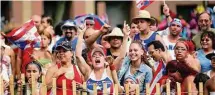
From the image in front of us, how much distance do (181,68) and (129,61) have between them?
86cm

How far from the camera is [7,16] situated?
98.6 feet

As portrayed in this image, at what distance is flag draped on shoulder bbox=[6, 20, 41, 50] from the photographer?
17344 millimetres

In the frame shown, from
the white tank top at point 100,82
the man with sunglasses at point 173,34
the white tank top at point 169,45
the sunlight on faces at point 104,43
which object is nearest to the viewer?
the white tank top at point 100,82

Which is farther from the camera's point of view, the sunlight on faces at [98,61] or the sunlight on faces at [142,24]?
the sunlight on faces at [142,24]

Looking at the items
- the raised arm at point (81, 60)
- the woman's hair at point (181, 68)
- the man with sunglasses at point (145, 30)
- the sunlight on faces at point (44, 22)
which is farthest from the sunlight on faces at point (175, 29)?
the sunlight on faces at point (44, 22)

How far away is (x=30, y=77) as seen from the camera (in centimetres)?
1448

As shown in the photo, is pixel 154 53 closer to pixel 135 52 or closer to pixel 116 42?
pixel 135 52

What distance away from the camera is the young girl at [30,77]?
44.5 ft

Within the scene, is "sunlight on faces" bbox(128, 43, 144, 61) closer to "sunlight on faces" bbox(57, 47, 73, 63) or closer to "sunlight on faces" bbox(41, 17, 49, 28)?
"sunlight on faces" bbox(57, 47, 73, 63)

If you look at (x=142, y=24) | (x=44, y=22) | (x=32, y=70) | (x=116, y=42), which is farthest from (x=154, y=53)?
(x=44, y=22)

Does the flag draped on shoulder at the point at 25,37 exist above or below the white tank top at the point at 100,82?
above

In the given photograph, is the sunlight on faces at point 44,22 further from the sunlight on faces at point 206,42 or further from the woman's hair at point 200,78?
the woman's hair at point 200,78

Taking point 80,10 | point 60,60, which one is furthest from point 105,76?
point 80,10

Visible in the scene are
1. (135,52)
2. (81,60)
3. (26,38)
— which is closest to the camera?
(135,52)
